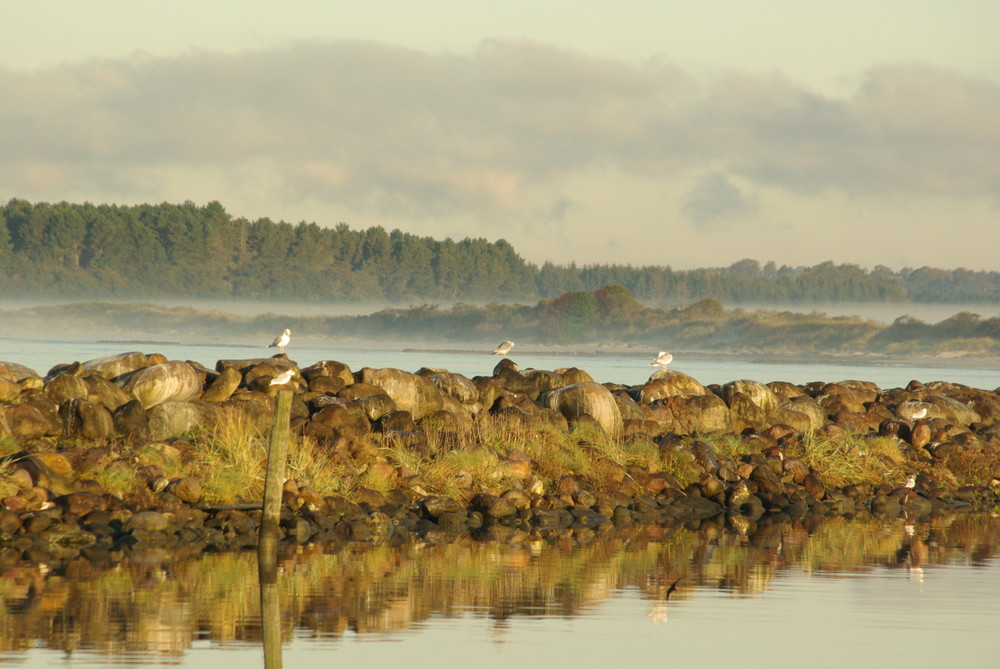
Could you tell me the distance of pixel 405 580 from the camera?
15133mm

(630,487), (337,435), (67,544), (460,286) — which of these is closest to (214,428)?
(337,435)

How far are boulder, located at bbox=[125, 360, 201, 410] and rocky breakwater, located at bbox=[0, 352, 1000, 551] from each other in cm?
3

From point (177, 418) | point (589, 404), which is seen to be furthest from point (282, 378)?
point (589, 404)

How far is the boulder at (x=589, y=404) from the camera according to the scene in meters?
25.5

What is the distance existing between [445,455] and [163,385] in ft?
16.7

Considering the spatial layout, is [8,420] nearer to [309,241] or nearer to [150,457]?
[150,457]

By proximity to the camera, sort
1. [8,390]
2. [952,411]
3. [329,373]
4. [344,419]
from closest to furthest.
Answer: [8,390], [344,419], [329,373], [952,411]

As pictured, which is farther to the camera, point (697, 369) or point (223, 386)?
point (697, 369)

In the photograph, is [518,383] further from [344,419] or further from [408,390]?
[344,419]

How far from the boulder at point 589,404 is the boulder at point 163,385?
680 centimetres

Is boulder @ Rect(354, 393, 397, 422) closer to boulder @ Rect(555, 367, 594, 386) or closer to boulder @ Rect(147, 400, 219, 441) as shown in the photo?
boulder @ Rect(147, 400, 219, 441)

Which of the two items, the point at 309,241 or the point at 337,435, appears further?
the point at 309,241

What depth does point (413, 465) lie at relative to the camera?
21.3 m

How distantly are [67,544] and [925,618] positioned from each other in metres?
9.91
